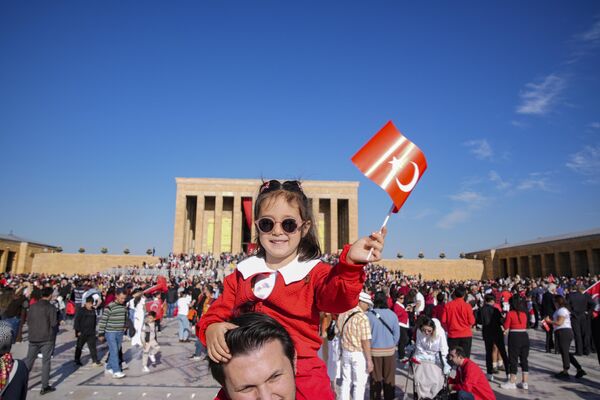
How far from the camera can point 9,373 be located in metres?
3.38

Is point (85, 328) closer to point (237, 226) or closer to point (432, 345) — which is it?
point (432, 345)

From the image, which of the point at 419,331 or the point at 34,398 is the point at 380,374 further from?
the point at 34,398

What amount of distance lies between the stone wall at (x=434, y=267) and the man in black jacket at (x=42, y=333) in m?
39.8

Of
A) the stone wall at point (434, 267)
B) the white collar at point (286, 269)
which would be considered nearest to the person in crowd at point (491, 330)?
the white collar at point (286, 269)

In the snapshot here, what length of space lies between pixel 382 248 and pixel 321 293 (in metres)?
0.47

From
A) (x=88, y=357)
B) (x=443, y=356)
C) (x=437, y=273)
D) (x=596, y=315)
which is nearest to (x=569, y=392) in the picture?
(x=596, y=315)

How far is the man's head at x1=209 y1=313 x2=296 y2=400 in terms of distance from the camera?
1577 mm

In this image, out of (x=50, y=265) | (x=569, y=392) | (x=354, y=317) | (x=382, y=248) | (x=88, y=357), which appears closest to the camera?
(x=382, y=248)

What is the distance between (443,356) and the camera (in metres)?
6.50

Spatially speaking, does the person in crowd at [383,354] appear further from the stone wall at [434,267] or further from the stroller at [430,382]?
the stone wall at [434,267]

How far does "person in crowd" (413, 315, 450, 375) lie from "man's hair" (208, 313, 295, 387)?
17.6ft

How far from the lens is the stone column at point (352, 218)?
47344 millimetres

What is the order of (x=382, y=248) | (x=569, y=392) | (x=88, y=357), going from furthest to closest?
(x=88, y=357) → (x=569, y=392) → (x=382, y=248)

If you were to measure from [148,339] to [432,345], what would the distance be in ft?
21.9
